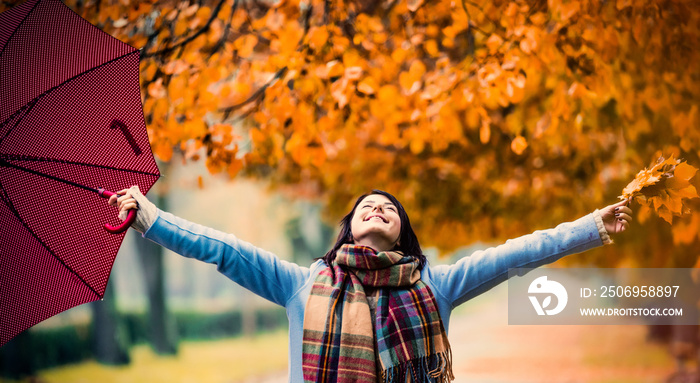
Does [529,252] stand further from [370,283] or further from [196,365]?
[196,365]

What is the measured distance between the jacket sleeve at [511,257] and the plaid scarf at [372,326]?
131 mm

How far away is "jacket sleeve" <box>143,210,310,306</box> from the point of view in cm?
272

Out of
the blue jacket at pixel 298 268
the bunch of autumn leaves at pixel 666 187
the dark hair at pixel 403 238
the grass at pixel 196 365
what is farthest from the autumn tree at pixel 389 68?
the grass at pixel 196 365

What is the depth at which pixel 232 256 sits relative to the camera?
285 centimetres

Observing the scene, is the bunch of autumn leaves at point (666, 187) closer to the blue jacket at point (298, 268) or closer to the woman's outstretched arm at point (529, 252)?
the woman's outstretched arm at point (529, 252)

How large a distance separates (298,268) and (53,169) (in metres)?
1.11

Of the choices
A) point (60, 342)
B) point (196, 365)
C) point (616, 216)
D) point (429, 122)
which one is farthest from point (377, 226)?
point (196, 365)

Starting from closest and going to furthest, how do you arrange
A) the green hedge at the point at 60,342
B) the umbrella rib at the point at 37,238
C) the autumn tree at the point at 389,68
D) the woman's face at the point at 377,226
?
the umbrella rib at the point at 37,238, the woman's face at the point at 377,226, the autumn tree at the point at 389,68, the green hedge at the point at 60,342

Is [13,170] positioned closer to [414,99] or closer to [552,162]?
[414,99]

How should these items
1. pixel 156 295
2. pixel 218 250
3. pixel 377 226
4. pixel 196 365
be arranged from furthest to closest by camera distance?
1. pixel 196 365
2. pixel 156 295
3. pixel 377 226
4. pixel 218 250

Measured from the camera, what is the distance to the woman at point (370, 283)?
2.74m

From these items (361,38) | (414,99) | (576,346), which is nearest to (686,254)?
(414,99)

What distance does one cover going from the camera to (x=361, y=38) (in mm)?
4621

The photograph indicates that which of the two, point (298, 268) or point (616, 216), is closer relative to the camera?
point (616, 216)
